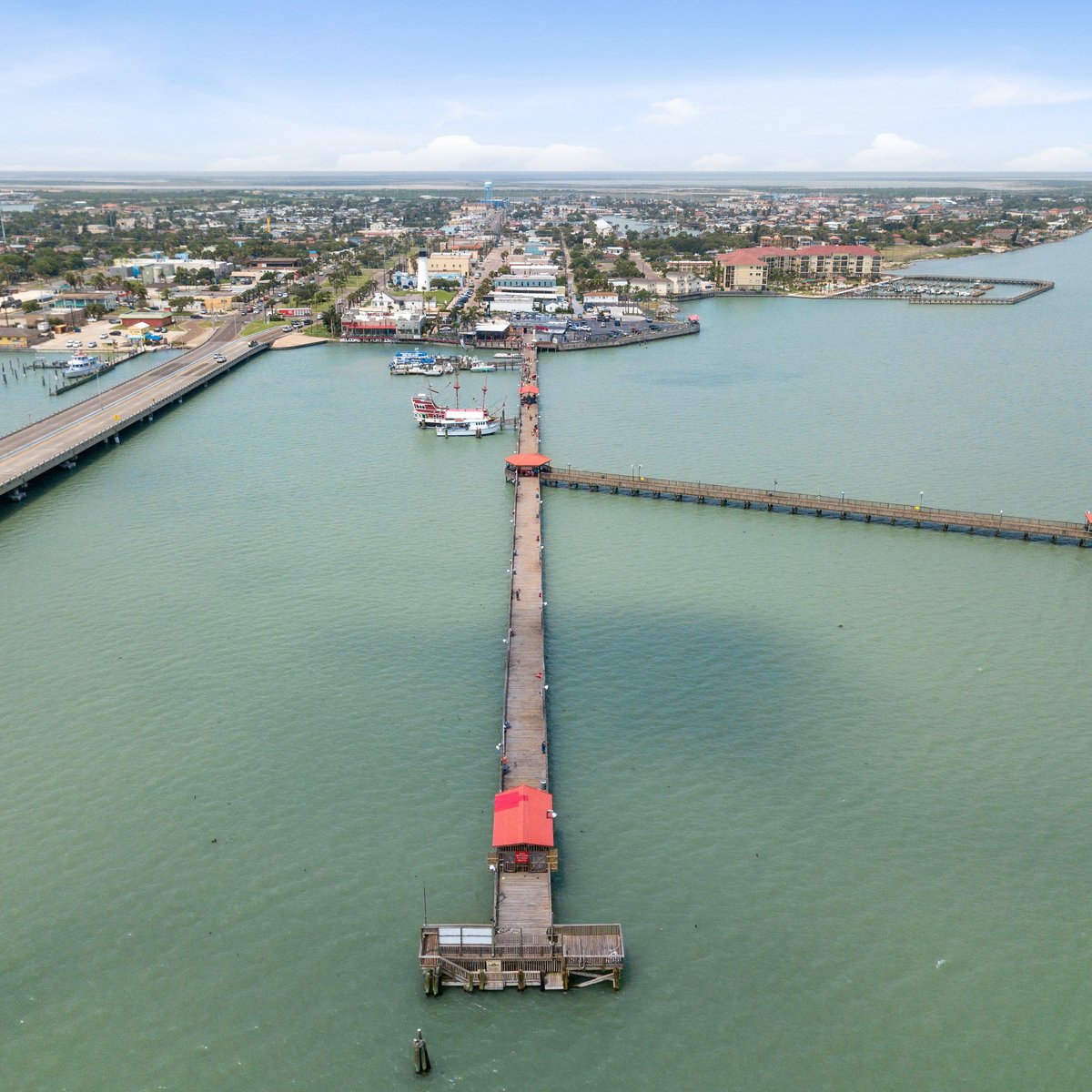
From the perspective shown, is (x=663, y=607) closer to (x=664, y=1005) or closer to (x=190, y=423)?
(x=664, y=1005)

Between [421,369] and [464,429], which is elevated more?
[421,369]

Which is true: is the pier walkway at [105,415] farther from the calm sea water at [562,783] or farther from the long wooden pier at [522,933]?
the long wooden pier at [522,933]

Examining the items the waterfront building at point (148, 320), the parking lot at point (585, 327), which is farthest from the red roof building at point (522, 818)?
the waterfront building at point (148, 320)

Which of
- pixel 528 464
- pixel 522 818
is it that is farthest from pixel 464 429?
pixel 522 818

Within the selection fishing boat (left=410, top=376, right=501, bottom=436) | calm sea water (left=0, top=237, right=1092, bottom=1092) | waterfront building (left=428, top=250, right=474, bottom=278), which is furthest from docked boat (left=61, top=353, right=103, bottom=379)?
waterfront building (left=428, top=250, right=474, bottom=278)

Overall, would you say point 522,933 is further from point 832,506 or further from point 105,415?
point 105,415

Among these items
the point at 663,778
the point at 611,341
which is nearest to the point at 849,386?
the point at 611,341
